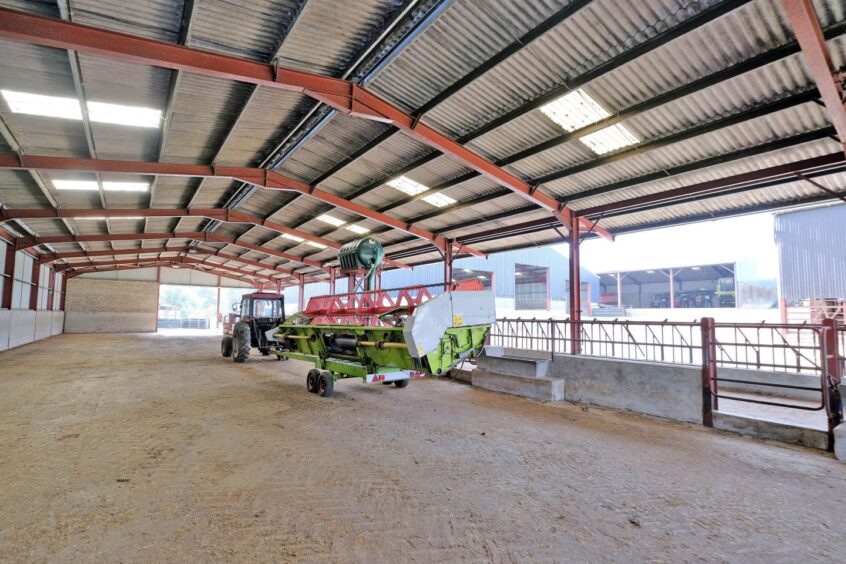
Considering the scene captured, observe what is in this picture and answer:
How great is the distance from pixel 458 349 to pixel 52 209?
14.2m

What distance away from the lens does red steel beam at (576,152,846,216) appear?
22.5ft

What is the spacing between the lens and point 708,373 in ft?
19.6

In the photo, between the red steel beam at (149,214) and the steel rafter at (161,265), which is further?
the steel rafter at (161,265)

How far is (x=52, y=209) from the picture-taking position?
12.4 metres

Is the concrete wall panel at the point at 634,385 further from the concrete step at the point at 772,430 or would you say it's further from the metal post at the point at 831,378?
the metal post at the point at 831,378

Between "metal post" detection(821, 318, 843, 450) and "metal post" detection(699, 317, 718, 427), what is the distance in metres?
1.19

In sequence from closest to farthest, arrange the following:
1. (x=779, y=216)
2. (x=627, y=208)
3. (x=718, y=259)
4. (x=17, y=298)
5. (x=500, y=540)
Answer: (x=500, y=540) < (x=627, y=208) < (x=779, y=216) < (x=17, y=298) < (x=718, y=259)

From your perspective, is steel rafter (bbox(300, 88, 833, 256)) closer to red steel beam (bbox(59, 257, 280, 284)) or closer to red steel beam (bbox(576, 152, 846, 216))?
red steel beam (bbox(576, 152, 846, 216))

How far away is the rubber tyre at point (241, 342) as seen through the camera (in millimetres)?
12508

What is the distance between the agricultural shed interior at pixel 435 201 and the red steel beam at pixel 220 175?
0.32 feet

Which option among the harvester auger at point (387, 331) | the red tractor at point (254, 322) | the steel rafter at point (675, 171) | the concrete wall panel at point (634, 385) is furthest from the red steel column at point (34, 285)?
the concrete wall panel at point (634, 385)

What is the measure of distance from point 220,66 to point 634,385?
340 inches

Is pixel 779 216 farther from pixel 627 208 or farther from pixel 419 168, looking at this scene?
pixel 419 168

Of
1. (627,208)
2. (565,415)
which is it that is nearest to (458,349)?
(565,415)
